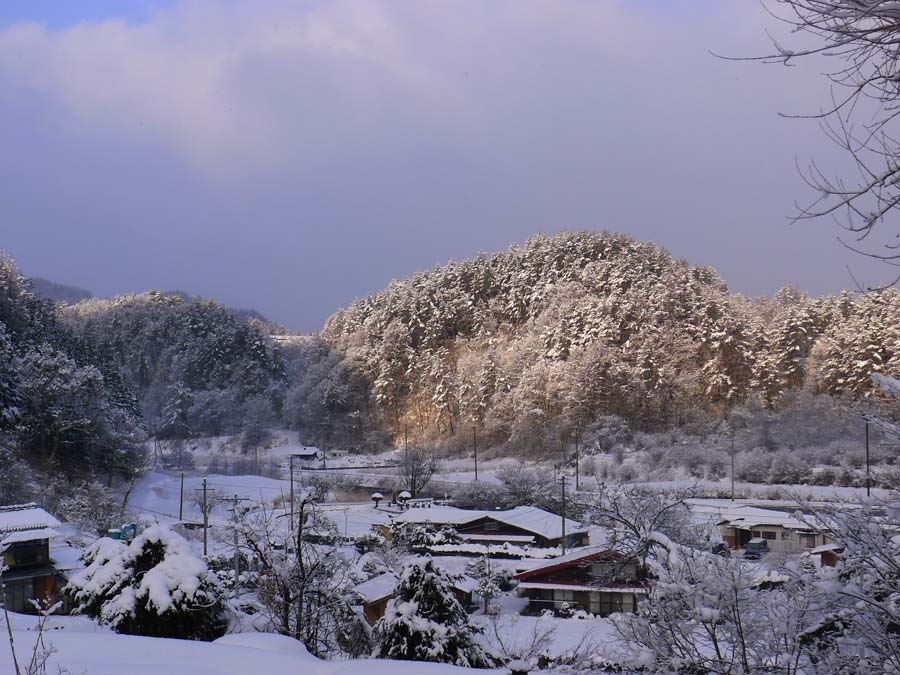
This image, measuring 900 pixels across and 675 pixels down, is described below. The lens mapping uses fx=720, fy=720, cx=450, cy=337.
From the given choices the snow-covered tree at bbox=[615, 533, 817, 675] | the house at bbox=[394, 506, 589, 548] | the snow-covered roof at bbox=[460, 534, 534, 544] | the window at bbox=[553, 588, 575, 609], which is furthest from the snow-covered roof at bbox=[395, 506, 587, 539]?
the snow-covered tree at bbox=[615, 533, 817, 675]

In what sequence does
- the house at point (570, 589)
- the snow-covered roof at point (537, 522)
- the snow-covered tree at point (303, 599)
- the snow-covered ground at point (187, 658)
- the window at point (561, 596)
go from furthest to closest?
the snow-covered roof at point (537, 522) → the window at point (561, 596) → the house at point (570, 589) → the snow-covered tree at point (303, 599) → the snow-covered ground at point (187, 658)

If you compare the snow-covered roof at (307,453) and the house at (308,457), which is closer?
the house at (308,457)

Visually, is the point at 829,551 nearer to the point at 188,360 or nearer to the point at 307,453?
the point at 307,453

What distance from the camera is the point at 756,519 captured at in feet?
72.7

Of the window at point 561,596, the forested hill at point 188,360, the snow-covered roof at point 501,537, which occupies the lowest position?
the snow-covered roof at point 501,537

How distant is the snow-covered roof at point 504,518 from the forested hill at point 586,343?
49.2ft

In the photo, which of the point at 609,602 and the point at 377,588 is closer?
the point at 377,588

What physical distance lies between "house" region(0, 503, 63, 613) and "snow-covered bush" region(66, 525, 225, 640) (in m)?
8.67

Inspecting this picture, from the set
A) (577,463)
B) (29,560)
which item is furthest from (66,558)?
(577,463)

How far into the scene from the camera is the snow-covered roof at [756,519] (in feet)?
70.4

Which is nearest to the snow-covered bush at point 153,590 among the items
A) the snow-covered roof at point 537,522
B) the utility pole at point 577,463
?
the snow-covered roof at point 537,522

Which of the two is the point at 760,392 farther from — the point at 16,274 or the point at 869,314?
the point at 16,274

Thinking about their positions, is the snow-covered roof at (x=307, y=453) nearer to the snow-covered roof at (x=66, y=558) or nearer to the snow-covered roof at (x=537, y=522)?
the snow-covered roof at (x=537, y=522)

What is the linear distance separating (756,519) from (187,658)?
21.0 meters
